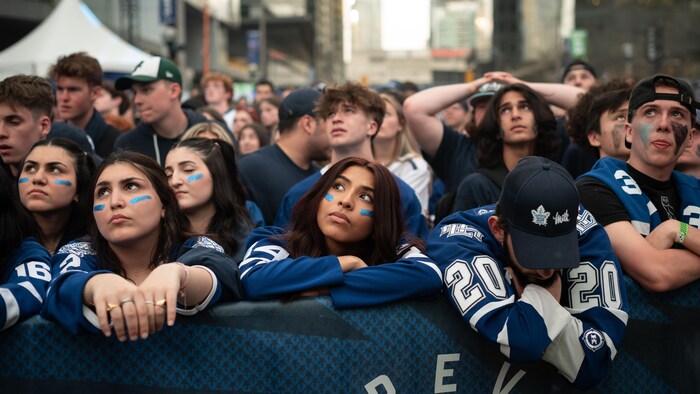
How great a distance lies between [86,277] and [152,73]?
4333 millimetres

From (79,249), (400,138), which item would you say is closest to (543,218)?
(79,249)

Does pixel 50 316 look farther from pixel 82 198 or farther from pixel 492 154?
pixel 492 154

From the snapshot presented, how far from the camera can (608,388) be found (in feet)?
11.1

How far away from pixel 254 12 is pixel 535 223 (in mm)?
81803

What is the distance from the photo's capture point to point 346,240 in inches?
139

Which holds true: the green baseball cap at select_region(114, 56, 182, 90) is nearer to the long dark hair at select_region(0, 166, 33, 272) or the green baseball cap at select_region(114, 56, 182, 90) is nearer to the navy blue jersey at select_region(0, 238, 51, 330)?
the long dark hair at select_region(0, 166, 33, 272)

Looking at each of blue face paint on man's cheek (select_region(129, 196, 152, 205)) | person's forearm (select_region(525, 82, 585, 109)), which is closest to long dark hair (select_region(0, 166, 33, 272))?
blue face paint on man's cheek (select_region(129, 196, 152, 205))

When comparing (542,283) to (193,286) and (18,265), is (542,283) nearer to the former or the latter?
(193,286)

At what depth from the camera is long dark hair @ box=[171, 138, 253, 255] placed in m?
4.67

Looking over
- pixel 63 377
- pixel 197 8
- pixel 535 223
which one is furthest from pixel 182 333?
pixel 197 8

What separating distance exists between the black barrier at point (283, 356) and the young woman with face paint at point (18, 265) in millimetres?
89

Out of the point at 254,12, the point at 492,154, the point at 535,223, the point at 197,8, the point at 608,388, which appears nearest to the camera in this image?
the point at 535,223

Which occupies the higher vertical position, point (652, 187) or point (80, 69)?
point (80, 69)

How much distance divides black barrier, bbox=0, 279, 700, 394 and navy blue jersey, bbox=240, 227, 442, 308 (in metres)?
0.06
